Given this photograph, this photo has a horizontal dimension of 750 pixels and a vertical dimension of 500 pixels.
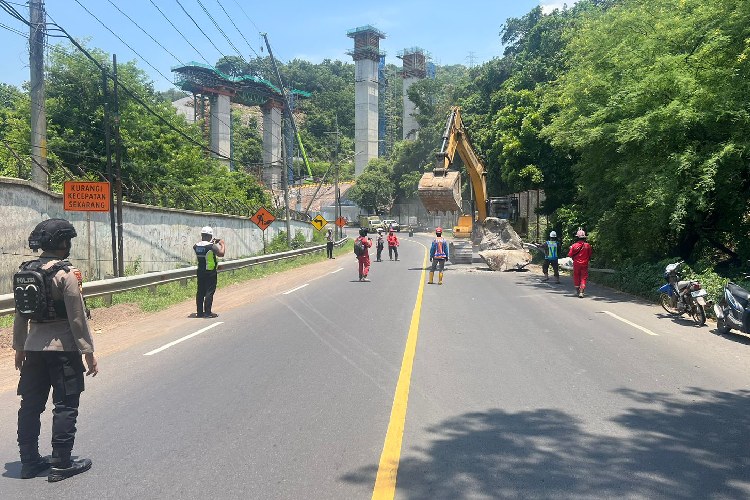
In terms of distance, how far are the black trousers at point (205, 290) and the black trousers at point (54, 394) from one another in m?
8.18

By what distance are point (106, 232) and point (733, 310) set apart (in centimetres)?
1691

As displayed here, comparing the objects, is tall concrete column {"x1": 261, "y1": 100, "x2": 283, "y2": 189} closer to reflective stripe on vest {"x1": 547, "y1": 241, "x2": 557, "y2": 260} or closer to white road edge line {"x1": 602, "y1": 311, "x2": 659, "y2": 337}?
reflective stripe on vest {"x1": 547, "y1": 241, "x2": 557, "y2": 260}

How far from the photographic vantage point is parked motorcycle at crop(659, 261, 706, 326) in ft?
39.4

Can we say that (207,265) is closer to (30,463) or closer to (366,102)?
(30,463)

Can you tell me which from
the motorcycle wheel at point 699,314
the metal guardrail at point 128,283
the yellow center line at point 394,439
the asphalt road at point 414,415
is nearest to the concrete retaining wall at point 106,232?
the metal guardrail at point 128,283

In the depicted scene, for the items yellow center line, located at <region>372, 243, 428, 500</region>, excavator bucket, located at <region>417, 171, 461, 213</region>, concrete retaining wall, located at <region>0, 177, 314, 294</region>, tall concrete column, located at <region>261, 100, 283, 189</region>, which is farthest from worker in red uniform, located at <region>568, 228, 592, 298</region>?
tall concrete column, located at <region>261, 100, 283, 189</region>

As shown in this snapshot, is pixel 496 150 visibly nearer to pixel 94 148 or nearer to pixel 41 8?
pixel 94 148

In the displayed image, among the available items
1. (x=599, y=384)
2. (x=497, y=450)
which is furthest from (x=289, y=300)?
(x=497, y=450)

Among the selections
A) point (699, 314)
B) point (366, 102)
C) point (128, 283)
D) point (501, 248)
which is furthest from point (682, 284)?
point (366, 102)

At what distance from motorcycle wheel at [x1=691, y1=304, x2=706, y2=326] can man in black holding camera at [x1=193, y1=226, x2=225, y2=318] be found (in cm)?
905

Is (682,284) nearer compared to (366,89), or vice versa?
(682,284)

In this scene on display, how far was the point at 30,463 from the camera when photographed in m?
4.70

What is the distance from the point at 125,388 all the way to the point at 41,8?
40.9ft

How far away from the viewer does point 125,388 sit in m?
7.30
